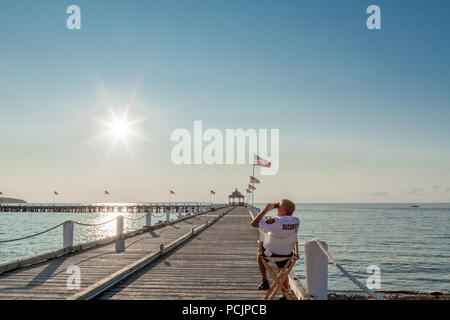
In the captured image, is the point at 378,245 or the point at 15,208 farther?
the point at 15,208

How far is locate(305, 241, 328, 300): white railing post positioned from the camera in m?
5.98

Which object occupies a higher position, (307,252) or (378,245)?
(307,252)

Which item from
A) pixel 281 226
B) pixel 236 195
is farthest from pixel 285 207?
pixel 236 195

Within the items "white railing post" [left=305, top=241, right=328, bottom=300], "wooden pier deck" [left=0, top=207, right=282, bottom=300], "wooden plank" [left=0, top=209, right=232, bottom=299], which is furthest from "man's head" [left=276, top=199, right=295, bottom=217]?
"wooden plank" [left=0, top=209, right=232, bottom=299]

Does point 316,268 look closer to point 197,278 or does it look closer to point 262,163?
point 197,278

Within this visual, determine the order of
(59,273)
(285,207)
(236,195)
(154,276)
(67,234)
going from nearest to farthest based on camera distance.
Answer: (285,207), (154,276), (59,273), (67,234), (236,195)

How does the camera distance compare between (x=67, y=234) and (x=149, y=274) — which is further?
(x=67, y=234)

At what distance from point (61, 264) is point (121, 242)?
492 centimetres

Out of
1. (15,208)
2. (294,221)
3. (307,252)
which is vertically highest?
(294,221)

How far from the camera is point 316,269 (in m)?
6.05

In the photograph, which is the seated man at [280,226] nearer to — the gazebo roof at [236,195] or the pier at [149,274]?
the pier at [149,274]
